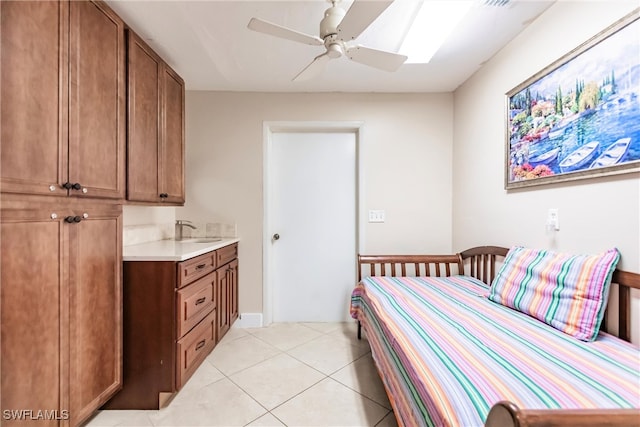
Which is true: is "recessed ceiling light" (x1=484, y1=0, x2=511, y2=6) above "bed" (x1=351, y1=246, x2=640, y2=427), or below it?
above

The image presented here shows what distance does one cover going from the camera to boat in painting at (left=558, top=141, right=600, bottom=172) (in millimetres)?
1276

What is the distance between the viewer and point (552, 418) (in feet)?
1.53

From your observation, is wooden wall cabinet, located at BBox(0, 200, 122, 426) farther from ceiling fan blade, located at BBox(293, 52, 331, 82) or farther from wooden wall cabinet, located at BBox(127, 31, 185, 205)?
ceiling fan blade, located at BBox(293, 52, 331, 82)

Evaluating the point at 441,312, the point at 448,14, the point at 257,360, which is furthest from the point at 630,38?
the point at 257,360

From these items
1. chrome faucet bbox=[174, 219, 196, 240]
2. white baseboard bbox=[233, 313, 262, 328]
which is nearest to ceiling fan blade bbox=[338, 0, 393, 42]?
chrome faucet bbox=[174, 219, 196, 240]

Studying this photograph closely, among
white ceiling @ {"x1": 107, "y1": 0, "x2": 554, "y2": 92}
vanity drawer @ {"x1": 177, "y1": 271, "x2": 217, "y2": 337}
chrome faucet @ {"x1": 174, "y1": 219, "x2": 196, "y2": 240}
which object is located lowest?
vanity drawer @ {"x1": 177, "y1": 271, "x2": 217, "y2": 337}

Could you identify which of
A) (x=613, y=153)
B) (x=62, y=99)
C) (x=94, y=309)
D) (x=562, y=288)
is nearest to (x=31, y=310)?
(x=94, y=309)

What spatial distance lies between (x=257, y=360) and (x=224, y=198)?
1514 millimetres

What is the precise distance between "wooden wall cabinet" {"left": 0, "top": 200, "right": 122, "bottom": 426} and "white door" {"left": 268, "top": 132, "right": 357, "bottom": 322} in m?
1.48

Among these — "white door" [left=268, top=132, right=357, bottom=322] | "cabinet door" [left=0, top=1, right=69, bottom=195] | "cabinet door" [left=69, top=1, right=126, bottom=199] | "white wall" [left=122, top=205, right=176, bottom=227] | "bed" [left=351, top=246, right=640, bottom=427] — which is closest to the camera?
"bed" [left=351, top=246, right=640, bottom=427]

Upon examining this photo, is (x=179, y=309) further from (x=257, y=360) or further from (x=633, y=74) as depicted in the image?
(x=633, y=74)

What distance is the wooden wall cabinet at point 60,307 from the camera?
102cm

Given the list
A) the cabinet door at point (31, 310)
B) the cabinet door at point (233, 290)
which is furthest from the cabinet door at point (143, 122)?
the cabinet door at point (233, 290)

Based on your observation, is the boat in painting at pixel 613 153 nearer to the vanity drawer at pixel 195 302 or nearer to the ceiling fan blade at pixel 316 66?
the ceiling fan blade at pixel 316 66
